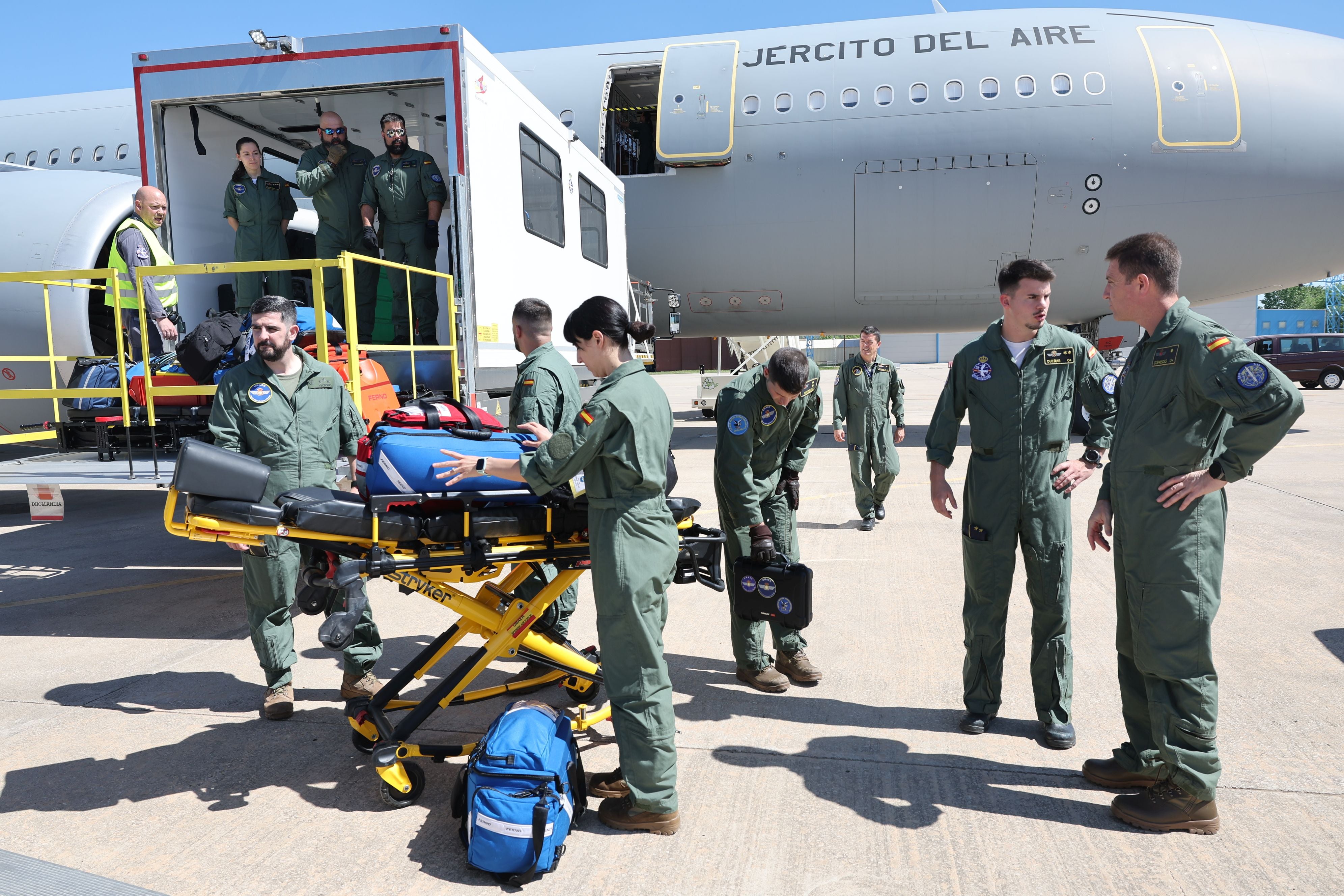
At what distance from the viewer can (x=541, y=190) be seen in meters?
7.45

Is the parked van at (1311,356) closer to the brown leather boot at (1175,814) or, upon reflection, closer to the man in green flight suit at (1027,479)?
the man in green flight suit at (1027,479)

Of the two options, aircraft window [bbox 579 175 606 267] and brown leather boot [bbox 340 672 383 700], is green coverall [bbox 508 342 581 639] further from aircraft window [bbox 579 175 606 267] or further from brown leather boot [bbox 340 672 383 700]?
aircraft window [bbox 579 175 606 267]

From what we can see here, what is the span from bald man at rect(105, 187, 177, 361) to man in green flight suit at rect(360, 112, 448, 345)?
4.99 feet

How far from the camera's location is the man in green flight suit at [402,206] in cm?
671

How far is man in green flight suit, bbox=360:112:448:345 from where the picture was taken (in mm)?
6715

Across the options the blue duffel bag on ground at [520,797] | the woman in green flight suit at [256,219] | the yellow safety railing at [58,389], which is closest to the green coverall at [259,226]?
the woman in green flight suit at [256,219]

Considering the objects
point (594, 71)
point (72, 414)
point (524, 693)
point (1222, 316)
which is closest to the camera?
point (524, 693)

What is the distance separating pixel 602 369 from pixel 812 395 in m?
1.52

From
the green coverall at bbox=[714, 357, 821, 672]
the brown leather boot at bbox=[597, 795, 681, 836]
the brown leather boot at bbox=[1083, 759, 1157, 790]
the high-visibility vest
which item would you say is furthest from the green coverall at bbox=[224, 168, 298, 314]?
the brown leather boot at bbox=[1083, 759, 1157, 790]

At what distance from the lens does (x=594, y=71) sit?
35.6ft

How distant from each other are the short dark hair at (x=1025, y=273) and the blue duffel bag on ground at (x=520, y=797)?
2448mm

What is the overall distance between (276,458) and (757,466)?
2210 mm

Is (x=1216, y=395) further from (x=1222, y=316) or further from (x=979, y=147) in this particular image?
(x=1222, y=316)

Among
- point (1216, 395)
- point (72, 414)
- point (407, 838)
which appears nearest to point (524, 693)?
point (407, 838)
